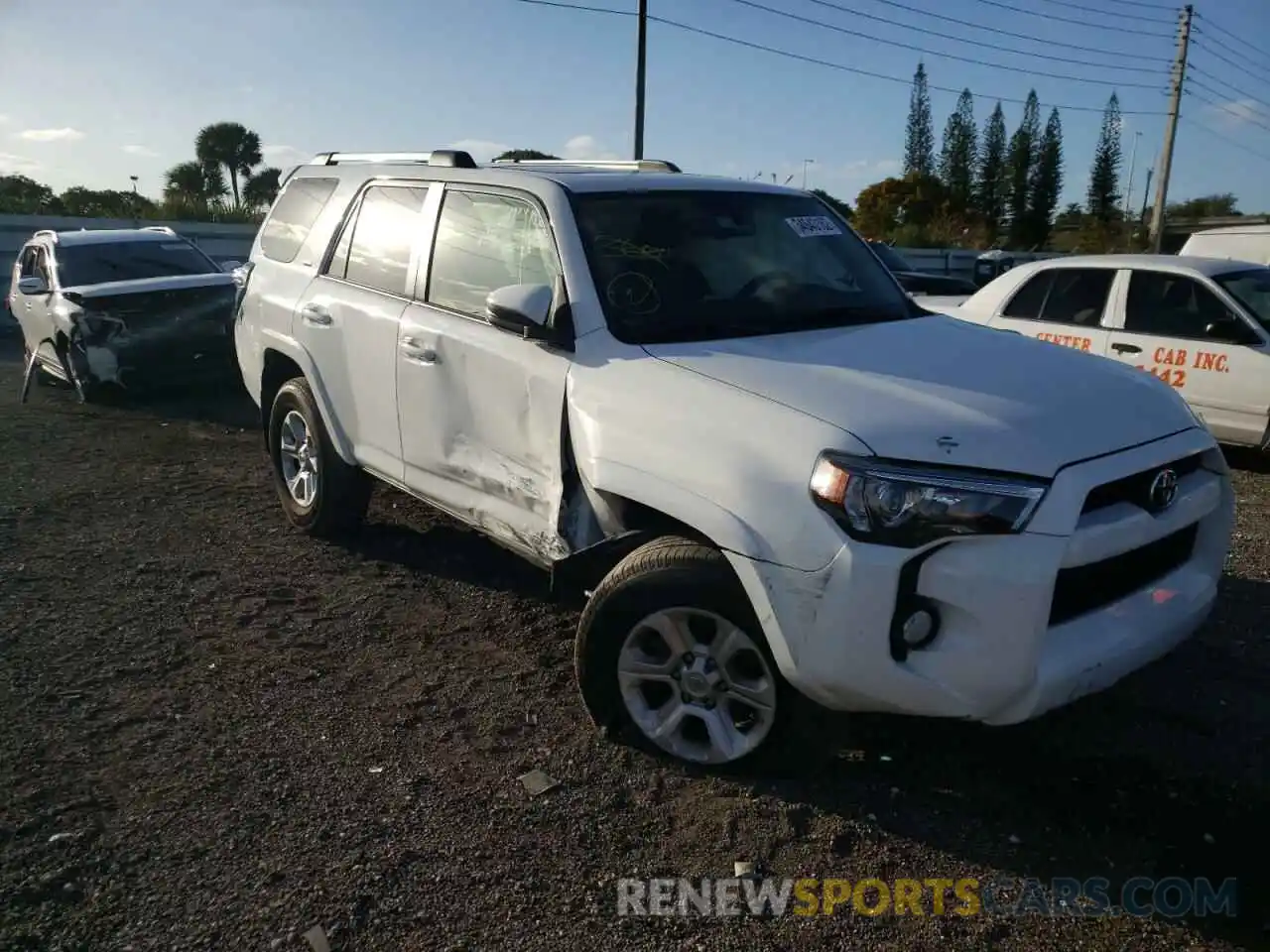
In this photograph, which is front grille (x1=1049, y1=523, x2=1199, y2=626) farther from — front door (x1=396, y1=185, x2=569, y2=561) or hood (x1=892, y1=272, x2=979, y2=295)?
hood (x1=892, y1=272, x2=979, y2=295)

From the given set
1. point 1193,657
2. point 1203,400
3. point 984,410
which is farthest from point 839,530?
point 1203,400

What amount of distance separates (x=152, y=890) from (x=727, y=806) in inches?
64.3

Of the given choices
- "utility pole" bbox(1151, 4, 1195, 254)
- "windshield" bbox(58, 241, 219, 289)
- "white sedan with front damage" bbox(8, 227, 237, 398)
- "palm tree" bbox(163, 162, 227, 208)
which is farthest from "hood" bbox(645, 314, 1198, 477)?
"palm tree" bbox(163, 162, 227, 208)

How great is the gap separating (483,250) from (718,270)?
100 centimetres

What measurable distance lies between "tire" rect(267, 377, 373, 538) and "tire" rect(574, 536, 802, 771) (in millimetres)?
2349

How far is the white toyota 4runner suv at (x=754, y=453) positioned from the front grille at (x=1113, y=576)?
11mm

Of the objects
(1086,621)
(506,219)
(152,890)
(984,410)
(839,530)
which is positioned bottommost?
(152,890)

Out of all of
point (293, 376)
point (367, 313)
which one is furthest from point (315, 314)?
point (293, 376)

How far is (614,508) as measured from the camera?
11.3ft

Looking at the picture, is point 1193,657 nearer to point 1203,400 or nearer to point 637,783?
point 637,783

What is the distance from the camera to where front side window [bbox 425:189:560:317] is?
3926mm

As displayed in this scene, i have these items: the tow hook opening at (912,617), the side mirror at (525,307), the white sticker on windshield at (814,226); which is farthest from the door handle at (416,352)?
the tow hook opening at (912,617)

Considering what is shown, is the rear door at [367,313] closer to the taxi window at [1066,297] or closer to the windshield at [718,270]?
the windshield at [718,270]

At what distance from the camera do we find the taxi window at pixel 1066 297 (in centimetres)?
788
